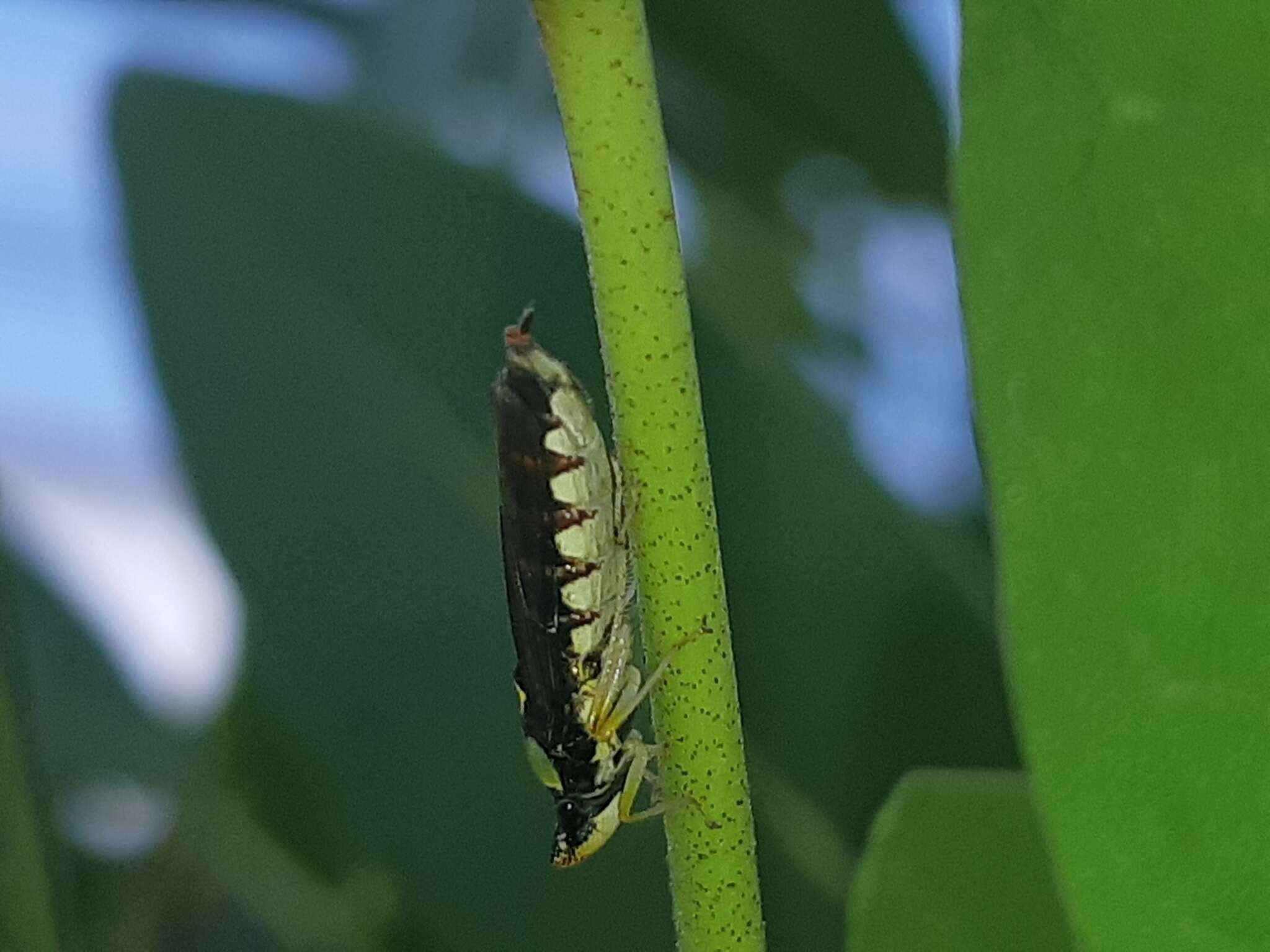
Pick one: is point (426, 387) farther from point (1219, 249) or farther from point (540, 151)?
point (1219, 249)

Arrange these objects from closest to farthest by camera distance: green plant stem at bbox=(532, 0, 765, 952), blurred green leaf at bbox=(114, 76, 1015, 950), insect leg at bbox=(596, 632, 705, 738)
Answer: green plant stem at bbox=(532, 0, 765, 952), insect leg at bbox=(596, 632, 705, 738), blurred green leaf at bbox=(114, 76, 1015, 950)

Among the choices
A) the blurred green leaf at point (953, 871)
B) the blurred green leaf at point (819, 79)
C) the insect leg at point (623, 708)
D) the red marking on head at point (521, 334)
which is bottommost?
the blurred green leaf at point (953, 871)

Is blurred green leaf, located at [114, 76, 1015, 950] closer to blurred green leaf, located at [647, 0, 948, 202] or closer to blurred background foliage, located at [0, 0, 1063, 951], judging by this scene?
blurred background foliage, located at [0, 0, 1063, 951]

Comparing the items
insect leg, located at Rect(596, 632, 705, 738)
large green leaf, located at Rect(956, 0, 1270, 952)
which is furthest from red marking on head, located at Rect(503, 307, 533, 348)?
large green leaf, located at Rect(956, 0, 1270, 952)

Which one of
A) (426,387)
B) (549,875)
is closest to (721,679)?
(549,875)

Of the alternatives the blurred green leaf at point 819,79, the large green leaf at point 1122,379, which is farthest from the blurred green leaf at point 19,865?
the blurred green leaf at point 819,79

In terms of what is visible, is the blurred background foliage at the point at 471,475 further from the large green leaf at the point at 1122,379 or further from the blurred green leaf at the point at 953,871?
the large green leaf at the point at 1122,379

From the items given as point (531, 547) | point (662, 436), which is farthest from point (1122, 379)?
point (531, 547)

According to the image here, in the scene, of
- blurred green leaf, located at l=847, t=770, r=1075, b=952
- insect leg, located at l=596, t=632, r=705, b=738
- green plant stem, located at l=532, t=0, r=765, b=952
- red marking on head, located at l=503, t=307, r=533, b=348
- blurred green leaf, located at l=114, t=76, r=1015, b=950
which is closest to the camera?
green plant stem, located at l=532, t=0, r=765, b=952
